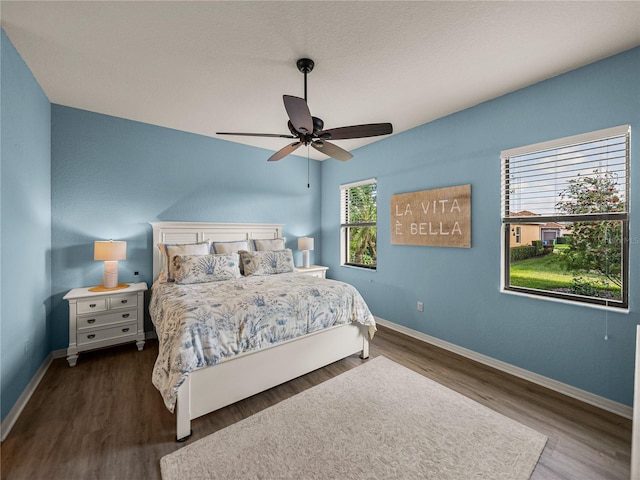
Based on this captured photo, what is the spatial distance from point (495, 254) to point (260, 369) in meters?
2.54

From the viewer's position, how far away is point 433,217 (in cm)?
339

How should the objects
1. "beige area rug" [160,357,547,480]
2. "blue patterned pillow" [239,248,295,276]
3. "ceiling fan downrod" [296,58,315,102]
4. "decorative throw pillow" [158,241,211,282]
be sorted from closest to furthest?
"beige area rug" [160,357,547,480] < "ceiling fan downrod" [296,58,315,102] < "decorative throw pillow" [158,241,211,282] < "blue patterned pillow" [239,248,295,276]

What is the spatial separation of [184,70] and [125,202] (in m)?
1.94

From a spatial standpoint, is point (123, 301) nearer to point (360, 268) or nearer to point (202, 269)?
point (202, 269)

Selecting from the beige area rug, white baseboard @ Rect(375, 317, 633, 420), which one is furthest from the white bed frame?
white baseboard @ Rect(375, 317, 633, 420)

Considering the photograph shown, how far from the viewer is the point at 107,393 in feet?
7.71

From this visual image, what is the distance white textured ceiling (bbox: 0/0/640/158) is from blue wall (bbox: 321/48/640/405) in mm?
240

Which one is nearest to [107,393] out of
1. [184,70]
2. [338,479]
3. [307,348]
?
[307,348]

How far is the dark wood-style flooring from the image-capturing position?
1.62 m

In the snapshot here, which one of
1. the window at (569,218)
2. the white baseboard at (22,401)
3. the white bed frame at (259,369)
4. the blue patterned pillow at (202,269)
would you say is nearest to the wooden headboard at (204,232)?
the white bed frame at (259,369)

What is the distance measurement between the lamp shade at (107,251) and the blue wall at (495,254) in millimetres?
3297

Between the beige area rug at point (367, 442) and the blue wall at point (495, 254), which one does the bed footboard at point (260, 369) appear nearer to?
the beige area rug at point (367, 442)

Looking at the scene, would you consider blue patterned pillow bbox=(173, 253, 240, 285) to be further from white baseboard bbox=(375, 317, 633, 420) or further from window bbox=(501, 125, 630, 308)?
window bbox=(501, 125, 630, 308)

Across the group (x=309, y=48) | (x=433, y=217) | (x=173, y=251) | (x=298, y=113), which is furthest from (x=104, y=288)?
(x=433, y=217)
